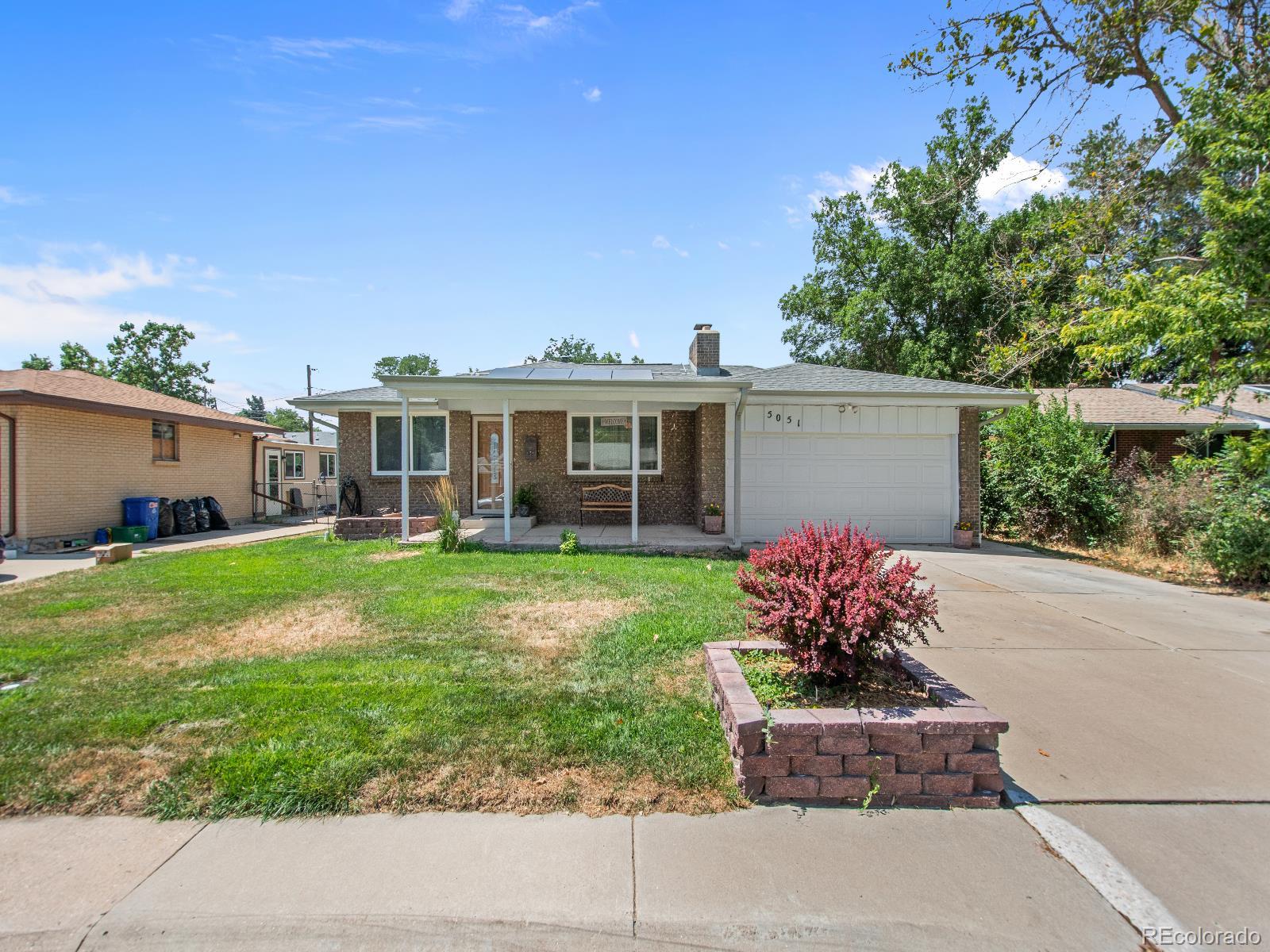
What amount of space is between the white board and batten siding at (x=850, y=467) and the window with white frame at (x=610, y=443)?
2.13 meters

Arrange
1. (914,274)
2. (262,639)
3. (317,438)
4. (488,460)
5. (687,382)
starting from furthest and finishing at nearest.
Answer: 1. (317,438)
2. (914,274)
3. (488,460)
4. (687,382)
5. (262,639)

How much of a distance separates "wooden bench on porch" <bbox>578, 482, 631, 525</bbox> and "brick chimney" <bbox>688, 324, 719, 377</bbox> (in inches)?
122

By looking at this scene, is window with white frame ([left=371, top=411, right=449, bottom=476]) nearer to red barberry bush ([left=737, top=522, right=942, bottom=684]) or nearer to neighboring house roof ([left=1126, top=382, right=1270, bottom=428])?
red barberry bush ([left=737, top=522, right=942, bottom=684])

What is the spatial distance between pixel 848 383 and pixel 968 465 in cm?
281

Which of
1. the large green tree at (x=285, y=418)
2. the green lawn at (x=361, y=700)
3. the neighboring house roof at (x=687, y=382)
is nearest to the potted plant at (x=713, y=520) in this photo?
the neighboring house roof at (x=687, y=382)

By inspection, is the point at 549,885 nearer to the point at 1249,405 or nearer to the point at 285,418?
the point at 1249,405

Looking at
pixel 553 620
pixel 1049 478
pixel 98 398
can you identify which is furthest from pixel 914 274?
pixel 98 398

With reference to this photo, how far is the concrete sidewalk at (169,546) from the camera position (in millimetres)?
9242

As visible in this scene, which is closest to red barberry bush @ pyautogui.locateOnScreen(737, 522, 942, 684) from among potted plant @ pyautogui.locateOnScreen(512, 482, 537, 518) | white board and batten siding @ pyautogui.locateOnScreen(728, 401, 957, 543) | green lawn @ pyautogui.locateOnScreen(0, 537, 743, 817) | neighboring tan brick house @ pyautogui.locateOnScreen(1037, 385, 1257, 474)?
green lawn @ pyautogui.locateOnScreen(0, 537, 743, 817)

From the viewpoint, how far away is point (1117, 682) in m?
4.64

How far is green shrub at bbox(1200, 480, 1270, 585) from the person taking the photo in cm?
852

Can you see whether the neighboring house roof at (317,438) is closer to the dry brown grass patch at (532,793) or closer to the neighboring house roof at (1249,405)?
the dry brown grass patch at (532,793)

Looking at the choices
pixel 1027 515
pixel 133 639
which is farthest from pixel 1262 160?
pixel 133 639

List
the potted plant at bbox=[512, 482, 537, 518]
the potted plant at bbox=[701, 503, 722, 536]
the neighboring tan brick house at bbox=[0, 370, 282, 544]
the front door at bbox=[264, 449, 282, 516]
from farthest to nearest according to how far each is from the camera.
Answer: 1. the front door at bbox=[264, 449, 282, 516]
2. the potted plant at bbox=[512, 482, 537, 518]
3. the potted plant at bbox=[701, 503, 722, 536]
4. the neighboring tan brick house at bbox=[0, 370, 282, 544]
